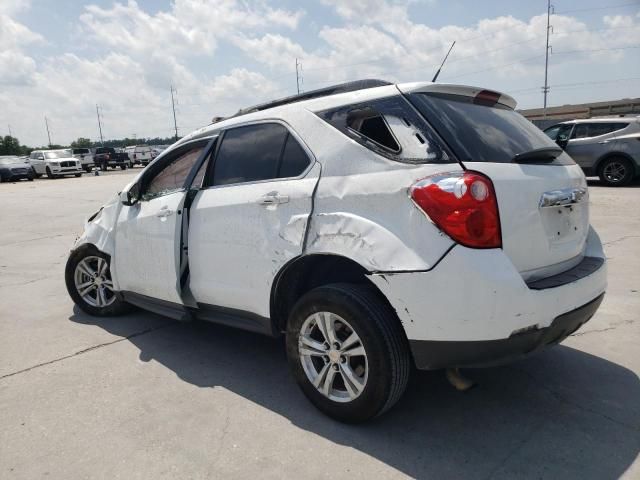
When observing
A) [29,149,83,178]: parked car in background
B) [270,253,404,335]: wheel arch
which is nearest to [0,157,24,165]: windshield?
[29,149,83,178]: parked car in background

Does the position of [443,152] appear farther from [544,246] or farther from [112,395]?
[112,395]

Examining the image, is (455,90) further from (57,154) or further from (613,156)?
(57,154)

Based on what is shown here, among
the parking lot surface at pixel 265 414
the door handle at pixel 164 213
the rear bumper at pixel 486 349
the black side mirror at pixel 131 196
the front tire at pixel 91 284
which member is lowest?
the parking lot surface at pixel 265 414

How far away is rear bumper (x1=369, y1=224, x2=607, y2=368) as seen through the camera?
221 cm

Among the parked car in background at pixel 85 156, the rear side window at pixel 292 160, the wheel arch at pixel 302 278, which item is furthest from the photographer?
the parked car in background at pixel 85 156

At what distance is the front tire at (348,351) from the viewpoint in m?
2.44

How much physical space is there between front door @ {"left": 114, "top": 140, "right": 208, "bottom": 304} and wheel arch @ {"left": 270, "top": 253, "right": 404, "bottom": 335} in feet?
3.07

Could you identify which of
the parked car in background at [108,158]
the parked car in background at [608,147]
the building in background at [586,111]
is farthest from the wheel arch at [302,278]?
the parked car in background at [108,158]

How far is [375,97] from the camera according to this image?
2.72m

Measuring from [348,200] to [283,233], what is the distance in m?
0.48

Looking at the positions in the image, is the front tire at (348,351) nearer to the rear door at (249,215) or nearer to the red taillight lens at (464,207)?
the rear door at (249,215)

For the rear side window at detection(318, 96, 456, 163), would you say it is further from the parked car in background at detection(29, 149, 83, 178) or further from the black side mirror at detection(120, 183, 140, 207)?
the parked car in background at detection(29, 149, 83, 178)

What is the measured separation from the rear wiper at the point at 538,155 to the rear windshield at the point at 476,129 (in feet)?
0.11

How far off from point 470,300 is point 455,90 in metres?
1.27
